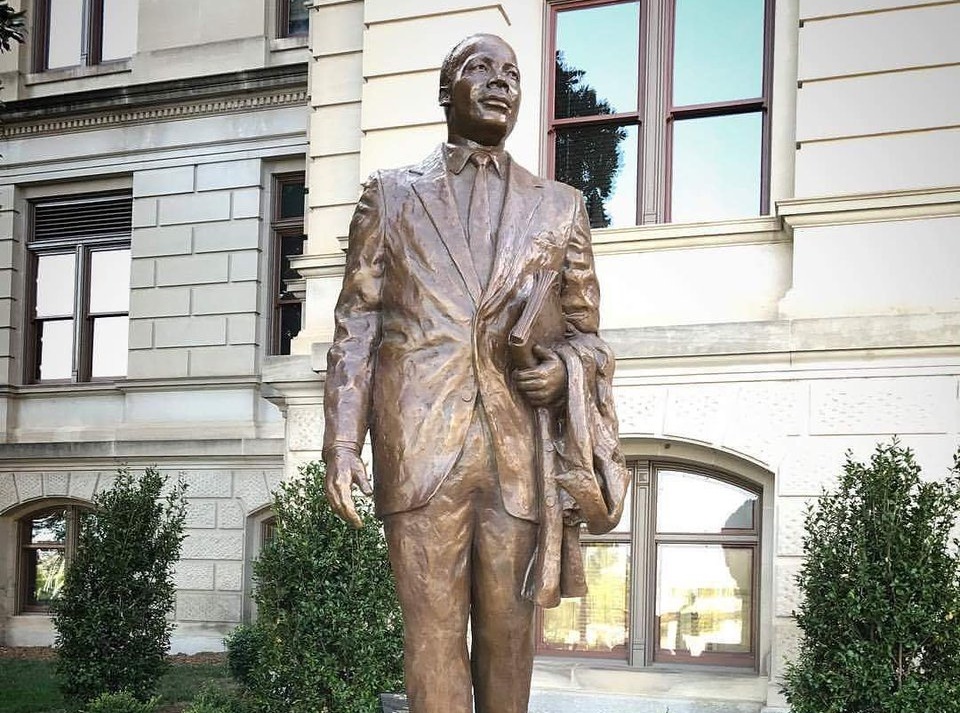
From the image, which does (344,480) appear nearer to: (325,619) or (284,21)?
(325,619)

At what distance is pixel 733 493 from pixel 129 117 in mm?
11460

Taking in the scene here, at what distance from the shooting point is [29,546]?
18.4 metres

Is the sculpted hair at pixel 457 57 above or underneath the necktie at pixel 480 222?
above

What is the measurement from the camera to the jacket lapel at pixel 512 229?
410 cm

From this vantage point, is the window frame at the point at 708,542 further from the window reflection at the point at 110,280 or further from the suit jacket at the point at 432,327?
the window reflection at the point at 110,280

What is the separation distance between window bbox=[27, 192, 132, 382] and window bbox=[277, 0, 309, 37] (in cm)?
341

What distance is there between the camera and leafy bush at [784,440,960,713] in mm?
7113

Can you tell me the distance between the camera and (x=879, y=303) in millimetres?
9094

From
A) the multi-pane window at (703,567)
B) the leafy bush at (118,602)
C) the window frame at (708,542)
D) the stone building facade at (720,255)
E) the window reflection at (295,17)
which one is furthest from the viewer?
the window reflection at (295,17)

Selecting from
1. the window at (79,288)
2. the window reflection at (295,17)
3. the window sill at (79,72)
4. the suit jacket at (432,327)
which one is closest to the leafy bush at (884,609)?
the suit jacket at (432,327)

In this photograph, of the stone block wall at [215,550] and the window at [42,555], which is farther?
the window at [42,555]

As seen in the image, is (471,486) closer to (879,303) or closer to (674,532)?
(879,303)

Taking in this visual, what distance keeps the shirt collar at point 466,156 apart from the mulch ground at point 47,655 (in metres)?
12.4

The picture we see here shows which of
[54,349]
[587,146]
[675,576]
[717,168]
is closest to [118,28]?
[54,349]
